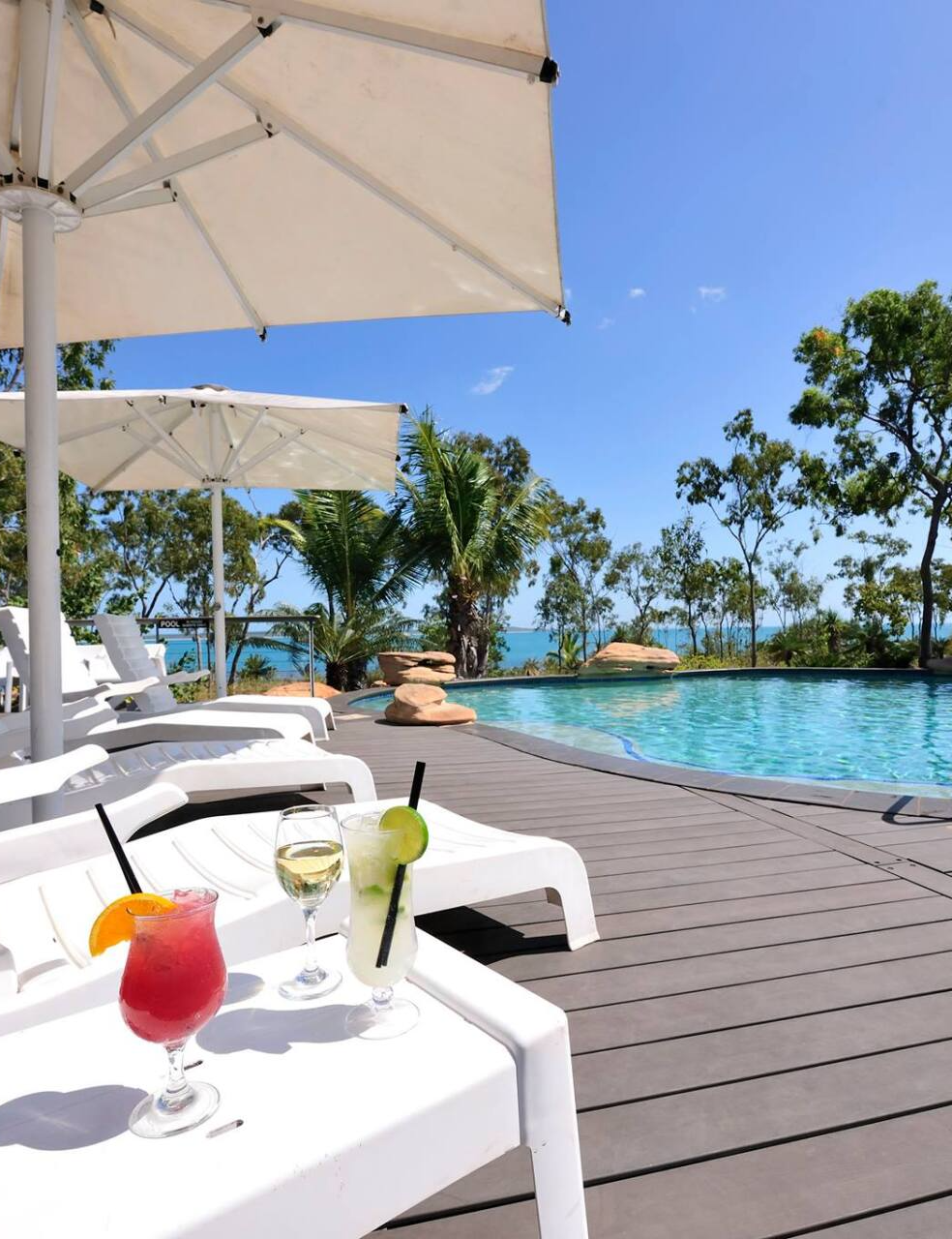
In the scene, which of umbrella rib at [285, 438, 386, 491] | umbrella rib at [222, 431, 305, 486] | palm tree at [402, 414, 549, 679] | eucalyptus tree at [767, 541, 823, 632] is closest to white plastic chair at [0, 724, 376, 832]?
umbrella rib at [222, 431, 305, 486]

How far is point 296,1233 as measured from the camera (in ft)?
2.33

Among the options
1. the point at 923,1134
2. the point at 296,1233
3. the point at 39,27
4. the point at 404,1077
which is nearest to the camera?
the point at 296,1233

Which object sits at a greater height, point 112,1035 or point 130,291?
point 130,291

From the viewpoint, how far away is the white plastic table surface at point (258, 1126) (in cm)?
67

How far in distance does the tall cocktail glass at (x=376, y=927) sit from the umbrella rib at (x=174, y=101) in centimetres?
238

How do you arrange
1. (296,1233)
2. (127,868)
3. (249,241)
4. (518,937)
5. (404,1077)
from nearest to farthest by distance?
(296,1233) → (404,1077) → (127,868) → (518,937) → (249,241)

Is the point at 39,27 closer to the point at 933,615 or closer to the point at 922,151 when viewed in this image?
the point at 933,615

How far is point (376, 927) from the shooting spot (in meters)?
0.95

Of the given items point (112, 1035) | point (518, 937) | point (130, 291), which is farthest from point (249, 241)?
point (112, 1035)

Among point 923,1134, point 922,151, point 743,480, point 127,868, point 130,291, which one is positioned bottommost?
point 923,1134

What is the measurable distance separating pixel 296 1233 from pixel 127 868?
17.3 inches

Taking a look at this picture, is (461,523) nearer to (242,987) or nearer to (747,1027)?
(747,1027)

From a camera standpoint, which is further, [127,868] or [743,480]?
[743,480]

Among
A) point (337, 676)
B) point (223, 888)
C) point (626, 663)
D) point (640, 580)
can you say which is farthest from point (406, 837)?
point (640, 580)
